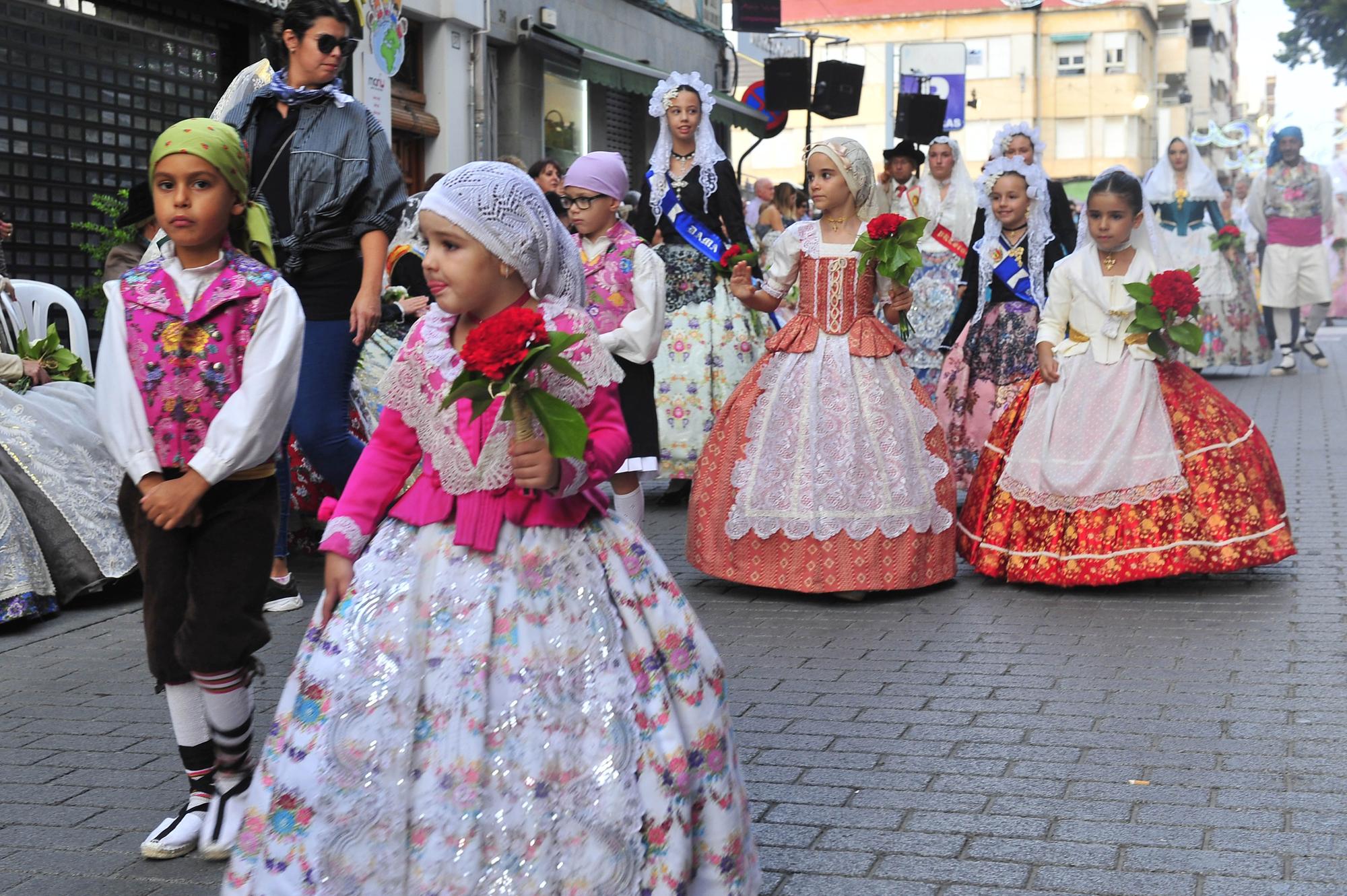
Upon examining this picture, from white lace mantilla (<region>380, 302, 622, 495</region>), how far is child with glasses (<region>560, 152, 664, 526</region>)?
11.7ft

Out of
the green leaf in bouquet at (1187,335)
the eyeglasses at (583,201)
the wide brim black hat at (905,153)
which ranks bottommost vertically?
the green leaf in bouquet at (1187,335)

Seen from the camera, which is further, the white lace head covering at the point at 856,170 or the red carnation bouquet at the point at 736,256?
the red carnation bouquet at the point at 736,256

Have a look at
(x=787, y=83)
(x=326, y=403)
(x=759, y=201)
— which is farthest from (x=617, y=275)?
(x=759, y=201)

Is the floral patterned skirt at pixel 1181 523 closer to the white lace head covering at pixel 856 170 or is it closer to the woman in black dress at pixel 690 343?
the white lace head covering at pixel 856 170

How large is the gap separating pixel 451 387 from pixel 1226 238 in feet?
50.1

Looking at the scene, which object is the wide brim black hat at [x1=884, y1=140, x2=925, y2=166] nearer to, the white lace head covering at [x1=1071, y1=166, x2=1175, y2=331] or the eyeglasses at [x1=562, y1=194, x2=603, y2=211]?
the white lace head covering at [x1=1071, y1=166, x2=1175, y2=331]

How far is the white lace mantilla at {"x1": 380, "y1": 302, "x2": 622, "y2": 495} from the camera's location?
3.25 metres

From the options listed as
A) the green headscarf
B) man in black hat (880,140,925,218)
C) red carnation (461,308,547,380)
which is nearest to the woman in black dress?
man in black hat (880,140,925,218)

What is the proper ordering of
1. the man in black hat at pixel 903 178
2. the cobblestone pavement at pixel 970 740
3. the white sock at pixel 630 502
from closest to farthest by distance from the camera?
the cobblestone pavement at pixel 970 740
the white sock at pixel 630 502
the man in black hat at pixel 903 178

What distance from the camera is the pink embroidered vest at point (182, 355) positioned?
3908 millimetres

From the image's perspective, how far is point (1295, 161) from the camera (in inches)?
740

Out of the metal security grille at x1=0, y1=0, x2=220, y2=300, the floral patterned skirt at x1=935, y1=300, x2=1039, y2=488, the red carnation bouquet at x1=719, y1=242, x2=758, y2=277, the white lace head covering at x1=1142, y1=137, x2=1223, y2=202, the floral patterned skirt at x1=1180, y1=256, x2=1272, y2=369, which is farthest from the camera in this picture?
the floral patterned skirt at x1=1180, y1=256, x2=1272, y2=369

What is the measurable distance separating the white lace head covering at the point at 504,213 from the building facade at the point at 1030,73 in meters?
63.5

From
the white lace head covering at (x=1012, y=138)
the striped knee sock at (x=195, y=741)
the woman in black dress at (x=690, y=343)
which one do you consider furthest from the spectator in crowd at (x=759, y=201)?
the striped knee sock at (x=195, y=741)
